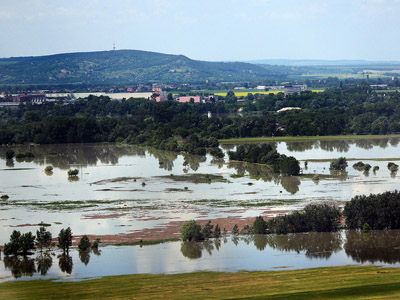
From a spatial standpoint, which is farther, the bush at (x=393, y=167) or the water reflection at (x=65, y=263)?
the bush at (x=393, y=167)

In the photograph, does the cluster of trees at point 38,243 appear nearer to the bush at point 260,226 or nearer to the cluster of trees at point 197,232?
the cluster of trees at point 197,232

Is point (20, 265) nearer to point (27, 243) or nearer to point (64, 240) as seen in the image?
point (27, 243)

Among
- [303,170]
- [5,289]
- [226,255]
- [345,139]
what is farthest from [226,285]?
[345,139]

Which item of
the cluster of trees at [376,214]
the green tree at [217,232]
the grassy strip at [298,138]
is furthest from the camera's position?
the grassy strip at [298,138]

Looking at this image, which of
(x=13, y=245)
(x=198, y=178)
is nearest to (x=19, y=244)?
(x=13, y=245)

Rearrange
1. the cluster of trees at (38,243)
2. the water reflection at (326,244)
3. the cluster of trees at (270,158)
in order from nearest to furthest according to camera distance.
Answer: the water reflection at (326,244), the cluster of trees at (38,243), the cluster of trees at (270,158)

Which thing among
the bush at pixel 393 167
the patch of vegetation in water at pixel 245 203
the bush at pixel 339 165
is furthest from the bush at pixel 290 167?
the patch of vegetation in water at pixel 245 203

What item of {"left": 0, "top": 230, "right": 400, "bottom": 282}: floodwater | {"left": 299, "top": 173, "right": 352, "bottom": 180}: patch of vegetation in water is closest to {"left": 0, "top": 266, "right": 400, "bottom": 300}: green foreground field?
{"left": 0, "top": 230, "right": 400, "bottom": 282}: floodwater
